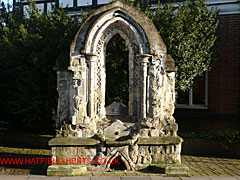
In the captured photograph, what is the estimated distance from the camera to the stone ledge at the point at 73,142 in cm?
590

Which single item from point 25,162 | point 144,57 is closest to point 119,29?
point 144,57

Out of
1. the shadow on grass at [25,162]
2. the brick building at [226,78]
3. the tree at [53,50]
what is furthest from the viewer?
the brick building at [226,78]

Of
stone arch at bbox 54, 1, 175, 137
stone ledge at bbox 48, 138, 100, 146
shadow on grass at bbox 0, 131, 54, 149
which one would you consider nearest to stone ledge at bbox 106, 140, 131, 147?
stone ledge at bbox 48, 138, 100, 146

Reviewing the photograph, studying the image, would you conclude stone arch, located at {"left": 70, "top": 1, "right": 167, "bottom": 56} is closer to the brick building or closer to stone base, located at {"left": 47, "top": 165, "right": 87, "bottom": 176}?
stone base, located at {"left": 47, "top": 165, "right": 87, "bottom": 176}

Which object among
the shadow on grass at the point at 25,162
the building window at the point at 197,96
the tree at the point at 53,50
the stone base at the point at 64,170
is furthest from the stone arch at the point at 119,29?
the building window at the point at 197,96

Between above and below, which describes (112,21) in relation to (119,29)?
above

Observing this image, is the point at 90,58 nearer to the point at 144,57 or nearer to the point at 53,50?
the point at 144,57

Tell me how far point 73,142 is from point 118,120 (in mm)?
1190

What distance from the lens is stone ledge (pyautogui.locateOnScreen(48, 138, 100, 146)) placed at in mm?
5898

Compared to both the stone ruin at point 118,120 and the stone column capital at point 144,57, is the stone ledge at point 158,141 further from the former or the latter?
the stone column capital at point 144,57

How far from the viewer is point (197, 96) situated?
10.3 m

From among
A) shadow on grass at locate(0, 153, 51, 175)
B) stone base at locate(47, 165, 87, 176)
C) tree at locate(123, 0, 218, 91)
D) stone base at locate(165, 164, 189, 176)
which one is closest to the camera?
stone base at locate(47, 165, 87, 176)

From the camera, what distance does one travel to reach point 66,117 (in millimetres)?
6203

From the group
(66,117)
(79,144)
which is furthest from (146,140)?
(66,117)
